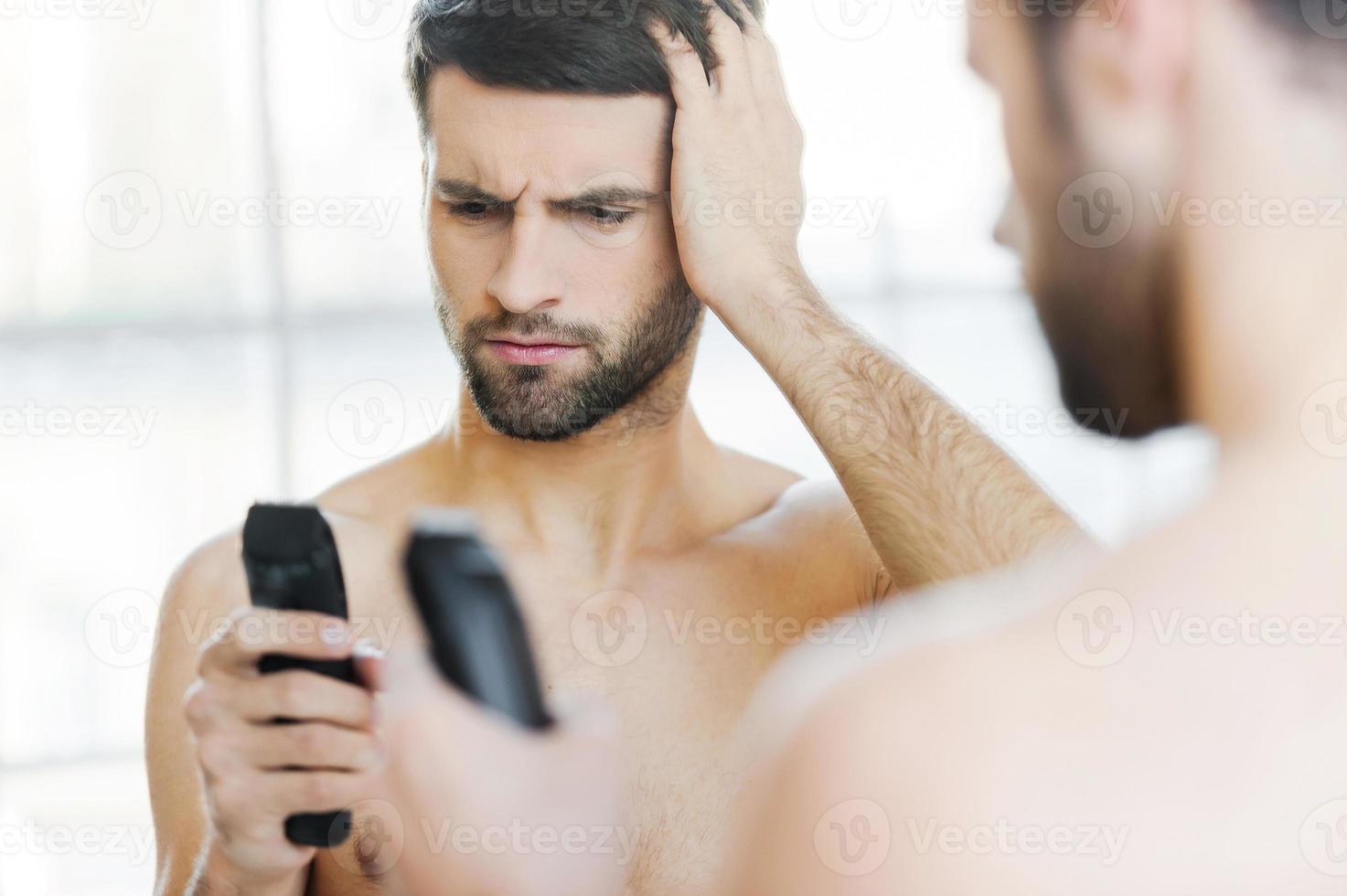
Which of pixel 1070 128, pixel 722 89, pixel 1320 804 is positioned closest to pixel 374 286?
pixel 722 89

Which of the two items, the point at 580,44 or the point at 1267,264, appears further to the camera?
the point at 580,44

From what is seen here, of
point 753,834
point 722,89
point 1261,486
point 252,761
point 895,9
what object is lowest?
point 252,761

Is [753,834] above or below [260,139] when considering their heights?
below

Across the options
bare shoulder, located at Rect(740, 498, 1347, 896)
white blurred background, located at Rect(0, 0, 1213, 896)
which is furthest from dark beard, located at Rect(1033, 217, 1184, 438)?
white blurred background, located at Rect(0, 0, 1213, 896)

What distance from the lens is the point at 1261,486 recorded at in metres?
0.44

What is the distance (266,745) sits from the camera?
945 mm

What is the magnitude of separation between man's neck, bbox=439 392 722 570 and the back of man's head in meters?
0.30

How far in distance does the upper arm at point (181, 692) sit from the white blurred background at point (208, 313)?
118cm

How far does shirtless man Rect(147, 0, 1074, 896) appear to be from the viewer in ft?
3.15

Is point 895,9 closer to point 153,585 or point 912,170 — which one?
point 912,170

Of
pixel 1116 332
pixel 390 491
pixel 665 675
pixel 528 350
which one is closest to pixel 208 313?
pixel 390 491

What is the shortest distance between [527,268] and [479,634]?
1.07 ft

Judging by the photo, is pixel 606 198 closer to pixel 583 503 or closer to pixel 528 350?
pixel 528 350

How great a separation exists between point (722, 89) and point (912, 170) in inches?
57.6
